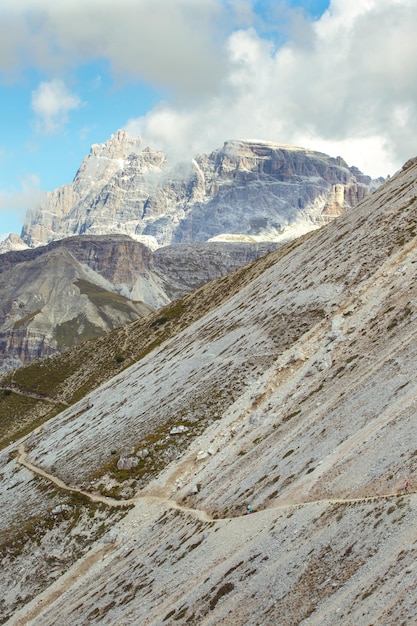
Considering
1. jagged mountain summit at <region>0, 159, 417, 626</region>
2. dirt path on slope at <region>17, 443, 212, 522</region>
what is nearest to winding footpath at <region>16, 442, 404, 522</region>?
dirt path on slope at <region>17, 443, 212, 522</region>

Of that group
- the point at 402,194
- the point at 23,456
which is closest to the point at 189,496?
the point at 23,456

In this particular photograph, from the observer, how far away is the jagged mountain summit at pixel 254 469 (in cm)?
3569

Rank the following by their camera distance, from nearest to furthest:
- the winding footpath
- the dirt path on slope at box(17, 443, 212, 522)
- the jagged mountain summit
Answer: the jagged mountain summit < the winding footpath < the dirt path on slope at box(17, 443, 212, 522)

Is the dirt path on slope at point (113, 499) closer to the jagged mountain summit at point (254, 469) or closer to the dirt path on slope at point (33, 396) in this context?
the jagged mountain summit at point (254, 469)

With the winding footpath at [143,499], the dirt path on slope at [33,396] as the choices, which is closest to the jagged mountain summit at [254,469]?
the winding footpath at [143,499]

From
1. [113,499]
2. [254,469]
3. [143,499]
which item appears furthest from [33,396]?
[254,469]

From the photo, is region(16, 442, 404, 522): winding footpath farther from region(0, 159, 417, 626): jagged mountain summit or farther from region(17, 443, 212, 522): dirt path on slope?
region(0, 159, 417, 626): jagged mountain summit

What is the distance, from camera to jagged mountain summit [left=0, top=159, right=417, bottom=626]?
3569 cm

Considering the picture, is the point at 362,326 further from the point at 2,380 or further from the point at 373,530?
the point at 2,380

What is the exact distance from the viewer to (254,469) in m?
55.8

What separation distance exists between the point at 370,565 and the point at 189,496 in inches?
1187

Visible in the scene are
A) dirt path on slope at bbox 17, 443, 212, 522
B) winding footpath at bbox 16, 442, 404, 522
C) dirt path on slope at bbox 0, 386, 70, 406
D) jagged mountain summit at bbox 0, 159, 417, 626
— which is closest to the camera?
jagged mountain summit at bbox 0, 159, 417, 626

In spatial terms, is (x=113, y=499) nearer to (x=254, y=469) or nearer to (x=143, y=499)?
(x=143, y=499)

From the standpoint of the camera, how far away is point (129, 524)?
6184 centimetres
